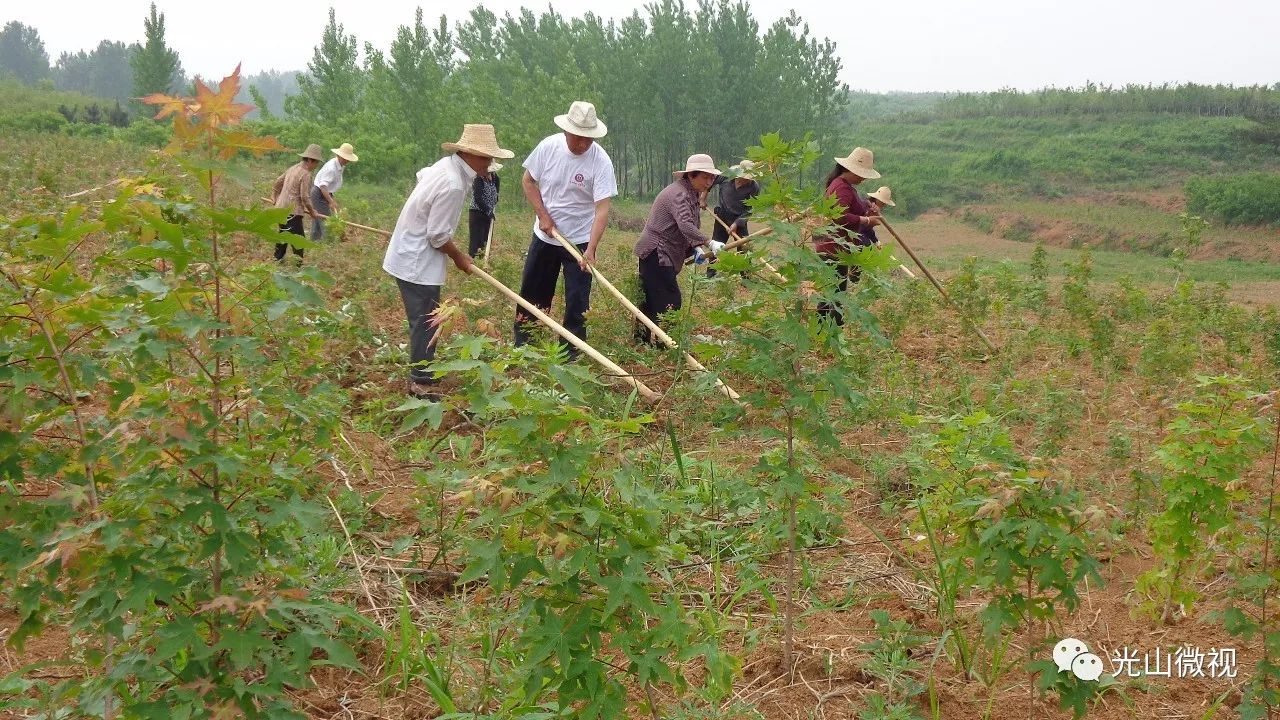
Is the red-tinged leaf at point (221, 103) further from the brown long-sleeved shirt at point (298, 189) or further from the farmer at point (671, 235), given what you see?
the brown long-sleeved shirt at point (298, 189)

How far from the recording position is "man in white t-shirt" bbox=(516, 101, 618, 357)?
5777 mm

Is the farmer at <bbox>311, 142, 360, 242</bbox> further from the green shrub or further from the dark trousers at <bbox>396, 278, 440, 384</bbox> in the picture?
the green shrub

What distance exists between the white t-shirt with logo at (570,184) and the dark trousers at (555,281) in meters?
0.13

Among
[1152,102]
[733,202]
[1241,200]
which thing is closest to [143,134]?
[733,202]

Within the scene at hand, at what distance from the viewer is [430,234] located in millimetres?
5062

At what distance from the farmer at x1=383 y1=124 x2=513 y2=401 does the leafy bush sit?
20337 mm

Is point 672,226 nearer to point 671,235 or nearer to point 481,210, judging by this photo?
point 671,235

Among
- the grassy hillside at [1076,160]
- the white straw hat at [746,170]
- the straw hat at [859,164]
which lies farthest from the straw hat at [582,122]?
the grassy hillside at [1076,160]

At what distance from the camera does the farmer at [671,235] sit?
19.6 feet

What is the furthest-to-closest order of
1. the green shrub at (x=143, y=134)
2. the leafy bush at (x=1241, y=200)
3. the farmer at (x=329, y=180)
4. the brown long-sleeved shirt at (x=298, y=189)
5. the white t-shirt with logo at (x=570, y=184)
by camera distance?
the green shrub at (x=143, y=134) → the leafy bush at (x=1241, y=200) → the farmer at (x=329, y=180) → the brown long-sleeved shirt at (x=298, y=189) → the white t-shirt with logo at (x=570, y=184)

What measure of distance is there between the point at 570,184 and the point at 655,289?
2.96ft

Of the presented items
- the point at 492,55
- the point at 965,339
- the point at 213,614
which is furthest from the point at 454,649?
the point at 492,55

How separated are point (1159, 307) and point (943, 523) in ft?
19.9

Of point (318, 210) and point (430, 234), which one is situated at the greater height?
point (430, 234)
